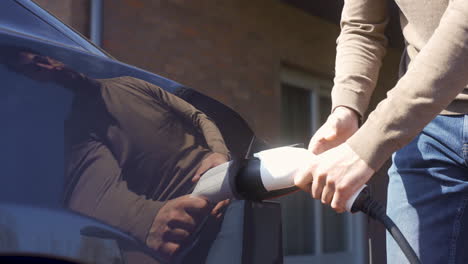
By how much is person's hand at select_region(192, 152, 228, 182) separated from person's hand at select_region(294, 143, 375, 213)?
10.9 inches

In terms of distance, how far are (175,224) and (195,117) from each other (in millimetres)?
262

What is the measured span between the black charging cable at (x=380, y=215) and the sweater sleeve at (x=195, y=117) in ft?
1.16

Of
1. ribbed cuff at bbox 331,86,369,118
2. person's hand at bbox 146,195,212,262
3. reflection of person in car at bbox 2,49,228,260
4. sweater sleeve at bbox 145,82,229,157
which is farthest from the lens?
ribbed cuff at bbox 331,86,369,118

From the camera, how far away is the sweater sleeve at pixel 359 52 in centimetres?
181

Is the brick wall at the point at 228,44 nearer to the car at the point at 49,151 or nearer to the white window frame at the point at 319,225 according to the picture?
the white window frame at the point at 319,225

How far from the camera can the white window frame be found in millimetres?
6629

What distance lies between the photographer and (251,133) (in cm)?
177

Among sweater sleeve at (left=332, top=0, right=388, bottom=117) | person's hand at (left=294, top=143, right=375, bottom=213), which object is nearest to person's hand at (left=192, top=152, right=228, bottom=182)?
person's hand at (left=294, top=143, right=375, bottom=213)

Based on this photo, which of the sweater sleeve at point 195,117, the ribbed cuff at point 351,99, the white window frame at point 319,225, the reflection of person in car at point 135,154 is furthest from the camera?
the white window frame at point 319,225

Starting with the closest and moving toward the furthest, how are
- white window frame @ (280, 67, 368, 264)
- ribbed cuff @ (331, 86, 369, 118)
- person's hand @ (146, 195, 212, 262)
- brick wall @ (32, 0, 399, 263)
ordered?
person's hand @ (146, 195, 212, 262) → ribbed cuff @ (331, 86, 369, 118) → brick wall @ (32, 0, 399, 263) → white window frame @ (280, 67, 368, 264)

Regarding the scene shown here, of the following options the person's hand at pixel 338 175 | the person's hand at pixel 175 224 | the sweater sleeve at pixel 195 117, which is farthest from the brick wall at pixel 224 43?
the person's hand at pixel 338 175

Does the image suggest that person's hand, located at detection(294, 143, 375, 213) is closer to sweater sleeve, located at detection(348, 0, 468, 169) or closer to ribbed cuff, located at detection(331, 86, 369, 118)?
sweater sleeve, located at detection(348, 0, 468, 169)

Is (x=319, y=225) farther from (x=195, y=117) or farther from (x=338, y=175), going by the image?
(x=338, y=175)

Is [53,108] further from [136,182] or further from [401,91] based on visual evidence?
[401,91]
